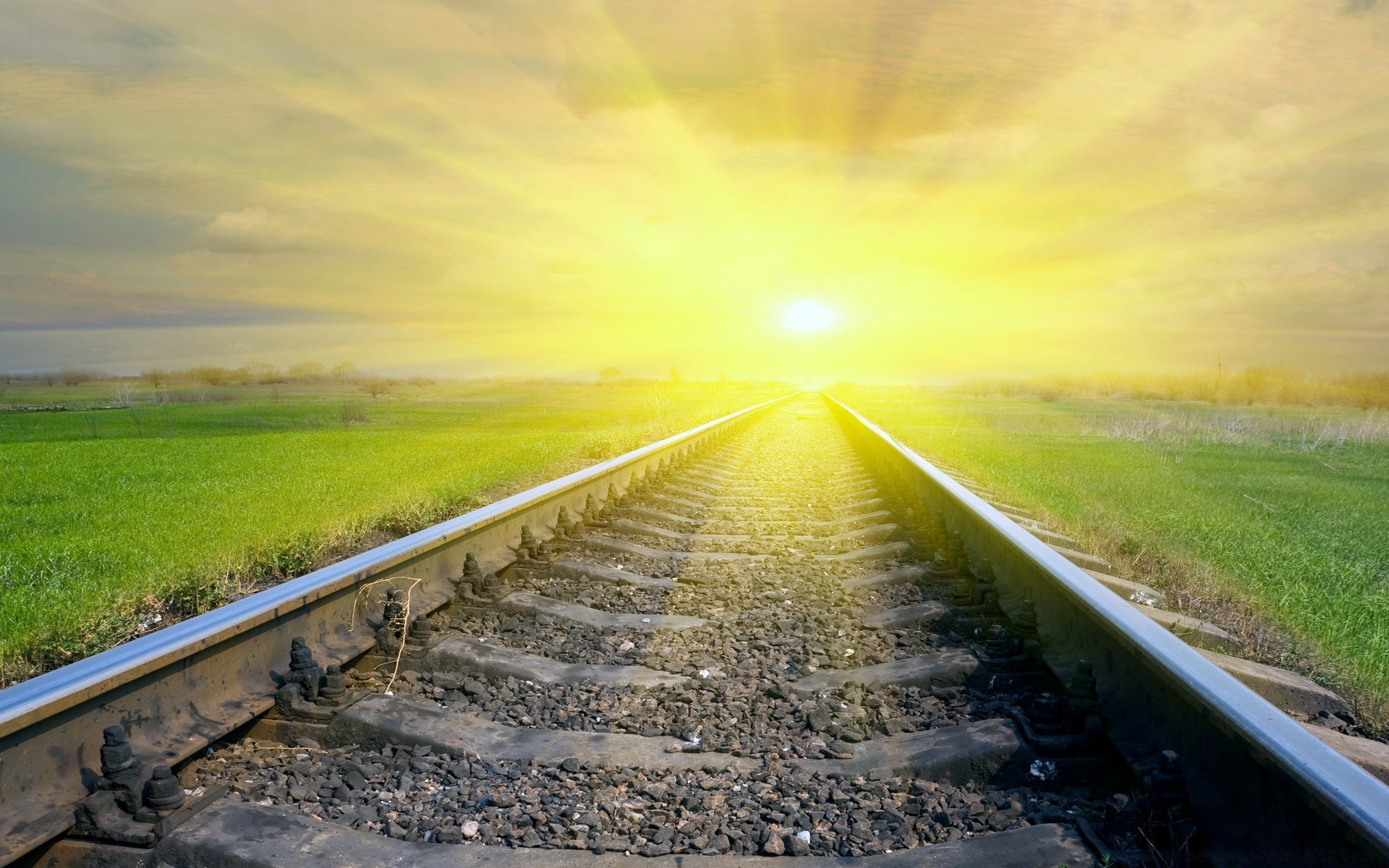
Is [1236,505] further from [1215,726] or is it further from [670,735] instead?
[670,735]

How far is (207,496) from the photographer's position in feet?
29.2

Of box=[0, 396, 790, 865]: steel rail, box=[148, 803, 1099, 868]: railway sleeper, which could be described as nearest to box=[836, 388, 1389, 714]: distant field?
box=[148, 803, 1099, 868]: railway sleeper

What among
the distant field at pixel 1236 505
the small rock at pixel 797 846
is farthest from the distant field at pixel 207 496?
the distant field at pixel 1236 505

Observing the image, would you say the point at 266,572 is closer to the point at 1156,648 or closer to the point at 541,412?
the point at 1156,648

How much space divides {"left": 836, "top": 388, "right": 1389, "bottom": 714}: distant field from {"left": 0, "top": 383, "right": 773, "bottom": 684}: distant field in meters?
5.21

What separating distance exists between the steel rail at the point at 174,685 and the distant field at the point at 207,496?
1.15 metres

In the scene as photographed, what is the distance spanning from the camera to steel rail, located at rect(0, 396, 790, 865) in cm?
199

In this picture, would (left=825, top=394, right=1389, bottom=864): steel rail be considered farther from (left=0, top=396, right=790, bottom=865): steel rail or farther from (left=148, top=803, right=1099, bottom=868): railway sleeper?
(left=0, top=396, right=790, bottom=865): steel rail

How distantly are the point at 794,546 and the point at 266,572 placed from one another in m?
3.43

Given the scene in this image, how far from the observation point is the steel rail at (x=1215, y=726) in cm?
161

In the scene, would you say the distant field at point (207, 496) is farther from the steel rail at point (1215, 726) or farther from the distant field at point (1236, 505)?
the distant field at point (1236, 505)

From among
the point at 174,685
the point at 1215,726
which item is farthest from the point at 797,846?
the point at 174,685

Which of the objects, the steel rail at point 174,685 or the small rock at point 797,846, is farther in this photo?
the small rock at point 797,846

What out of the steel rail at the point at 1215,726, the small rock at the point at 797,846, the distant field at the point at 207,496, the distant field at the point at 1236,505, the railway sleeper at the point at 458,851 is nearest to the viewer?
the steel rail at the point at 1215,726
